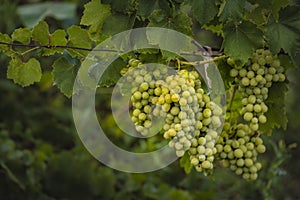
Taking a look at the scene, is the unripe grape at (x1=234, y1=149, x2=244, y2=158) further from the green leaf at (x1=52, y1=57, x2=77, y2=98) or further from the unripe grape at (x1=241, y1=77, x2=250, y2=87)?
the green leaf at (x1=52, y1=57, x2=77, y2=98)

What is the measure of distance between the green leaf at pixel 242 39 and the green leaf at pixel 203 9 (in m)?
0.06

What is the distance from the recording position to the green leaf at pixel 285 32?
0.99 m

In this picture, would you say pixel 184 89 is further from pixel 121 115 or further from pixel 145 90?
pixel 121 115

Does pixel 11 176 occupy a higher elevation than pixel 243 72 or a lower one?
lower

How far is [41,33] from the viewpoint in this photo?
3.36ft

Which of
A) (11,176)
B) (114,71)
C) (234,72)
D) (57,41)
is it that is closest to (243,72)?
(234,72)

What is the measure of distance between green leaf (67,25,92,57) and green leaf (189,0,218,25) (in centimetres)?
21

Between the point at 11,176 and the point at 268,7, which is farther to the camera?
the point at 11,176

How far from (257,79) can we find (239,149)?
0.44ft

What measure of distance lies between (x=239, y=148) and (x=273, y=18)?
0.24 m

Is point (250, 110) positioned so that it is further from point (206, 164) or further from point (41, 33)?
point (41, 33)

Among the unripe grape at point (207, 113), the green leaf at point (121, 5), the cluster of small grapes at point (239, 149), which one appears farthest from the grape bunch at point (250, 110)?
the green leaf at point (121, 5)

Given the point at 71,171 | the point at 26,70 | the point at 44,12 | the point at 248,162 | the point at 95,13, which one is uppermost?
the point at 95,13

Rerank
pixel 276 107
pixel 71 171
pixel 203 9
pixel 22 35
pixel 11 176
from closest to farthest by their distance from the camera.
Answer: pixel 203 9
pixel 22 35
pixel 276 107
pixel 11 176
pixel 71 171
